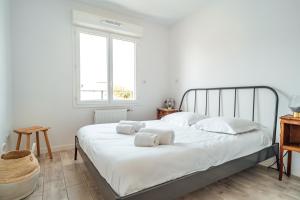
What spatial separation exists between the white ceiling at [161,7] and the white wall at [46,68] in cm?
54

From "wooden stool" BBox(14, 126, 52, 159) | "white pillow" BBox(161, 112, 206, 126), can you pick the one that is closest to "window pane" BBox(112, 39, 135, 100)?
"white pillow" BBox(161, 112, 206, 126)

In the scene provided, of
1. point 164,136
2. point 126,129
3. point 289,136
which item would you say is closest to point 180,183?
point 164,136

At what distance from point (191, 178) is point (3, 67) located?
2.68 m

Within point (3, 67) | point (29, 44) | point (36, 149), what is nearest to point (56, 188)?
point (36, 149)

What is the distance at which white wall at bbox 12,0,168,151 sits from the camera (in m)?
Answer: 2.80

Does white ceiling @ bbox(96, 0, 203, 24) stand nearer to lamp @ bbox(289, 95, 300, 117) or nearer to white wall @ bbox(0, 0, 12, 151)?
white wall @ bbox(0, 0, 12, 151)

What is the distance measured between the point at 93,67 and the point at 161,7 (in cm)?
178

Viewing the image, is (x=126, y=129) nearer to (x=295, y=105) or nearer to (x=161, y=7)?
(x=295, y=105)

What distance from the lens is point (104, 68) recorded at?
3.53 meters

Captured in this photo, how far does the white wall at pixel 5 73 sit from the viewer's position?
7.22ft

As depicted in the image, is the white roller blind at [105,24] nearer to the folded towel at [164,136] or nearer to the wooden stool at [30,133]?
the wooden stool at [30,133]

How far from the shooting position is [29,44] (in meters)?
2.85

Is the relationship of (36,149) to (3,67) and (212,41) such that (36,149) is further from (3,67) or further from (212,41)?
(212,41)

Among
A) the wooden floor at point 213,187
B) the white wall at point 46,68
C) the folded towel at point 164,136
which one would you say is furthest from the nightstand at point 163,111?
the folded towel at point 164,136
